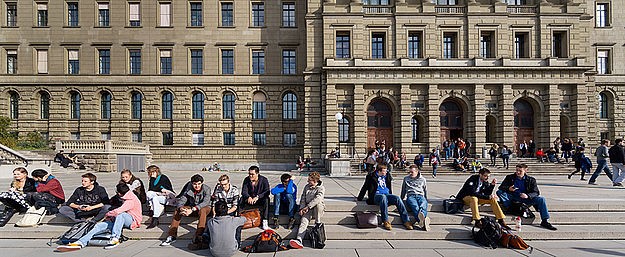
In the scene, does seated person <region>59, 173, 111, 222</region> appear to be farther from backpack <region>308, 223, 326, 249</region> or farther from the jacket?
the jacket

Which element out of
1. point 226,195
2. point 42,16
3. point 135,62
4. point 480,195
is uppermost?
point 42,16

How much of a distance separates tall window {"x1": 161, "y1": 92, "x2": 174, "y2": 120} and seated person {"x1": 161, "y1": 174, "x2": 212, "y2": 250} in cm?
2861

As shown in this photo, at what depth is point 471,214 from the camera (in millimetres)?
10367

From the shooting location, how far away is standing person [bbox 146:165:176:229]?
976cm

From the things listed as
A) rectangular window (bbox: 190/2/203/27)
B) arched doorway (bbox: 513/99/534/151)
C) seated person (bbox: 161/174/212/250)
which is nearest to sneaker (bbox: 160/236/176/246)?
seated person (bbox: 161/174/212/250)

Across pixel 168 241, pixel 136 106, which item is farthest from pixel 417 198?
pixel 136 106

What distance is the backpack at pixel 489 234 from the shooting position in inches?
334

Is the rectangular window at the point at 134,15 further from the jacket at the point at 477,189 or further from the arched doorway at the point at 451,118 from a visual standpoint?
the jacket at the point at 477,189

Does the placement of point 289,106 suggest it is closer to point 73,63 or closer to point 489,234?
point 73,63

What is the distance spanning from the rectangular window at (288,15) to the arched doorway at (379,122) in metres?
11.1

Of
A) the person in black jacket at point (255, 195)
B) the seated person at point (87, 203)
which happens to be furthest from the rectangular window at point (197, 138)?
the person in black jacket at point (255, 195)

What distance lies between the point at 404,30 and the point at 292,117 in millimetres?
13055

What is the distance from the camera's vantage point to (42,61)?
3622 centimetres

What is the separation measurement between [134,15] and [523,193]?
121 ft
